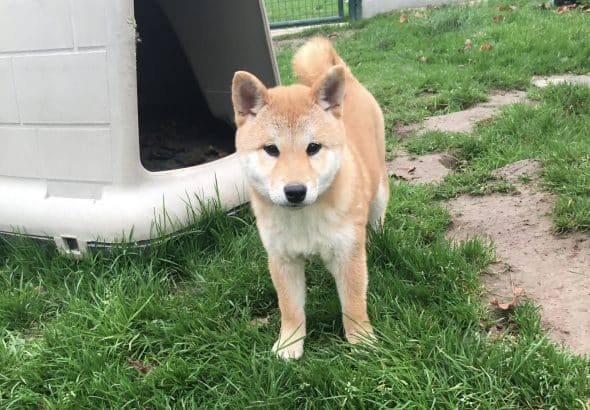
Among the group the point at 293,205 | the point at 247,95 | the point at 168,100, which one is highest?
the point at 247,95

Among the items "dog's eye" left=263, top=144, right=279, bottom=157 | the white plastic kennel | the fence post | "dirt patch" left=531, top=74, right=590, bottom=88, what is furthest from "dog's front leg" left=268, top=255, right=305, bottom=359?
the fence post

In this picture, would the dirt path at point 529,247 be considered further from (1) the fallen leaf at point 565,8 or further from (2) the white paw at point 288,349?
(1) the fallen leaf at point 565,8

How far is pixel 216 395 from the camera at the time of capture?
2.12m

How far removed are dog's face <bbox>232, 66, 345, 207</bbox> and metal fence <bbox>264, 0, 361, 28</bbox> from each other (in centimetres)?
877

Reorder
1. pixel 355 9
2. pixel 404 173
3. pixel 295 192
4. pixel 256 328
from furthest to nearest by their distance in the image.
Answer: pixel 355 9 < pixel 404 173 < pixel 256 328 < pixel 295 192

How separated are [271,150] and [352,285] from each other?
64 cm

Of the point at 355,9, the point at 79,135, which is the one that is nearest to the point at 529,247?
the point at 79,135

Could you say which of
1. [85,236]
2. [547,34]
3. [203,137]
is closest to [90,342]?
[85,236]

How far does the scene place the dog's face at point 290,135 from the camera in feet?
6.86

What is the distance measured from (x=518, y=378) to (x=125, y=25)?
7.77 feet

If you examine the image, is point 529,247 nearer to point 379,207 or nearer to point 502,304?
point 502,304

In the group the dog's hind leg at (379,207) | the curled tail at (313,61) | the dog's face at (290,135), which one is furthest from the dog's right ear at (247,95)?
the dog's hind leg at (379,207)

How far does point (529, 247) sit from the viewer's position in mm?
2951

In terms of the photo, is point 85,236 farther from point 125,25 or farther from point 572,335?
point 572,335
